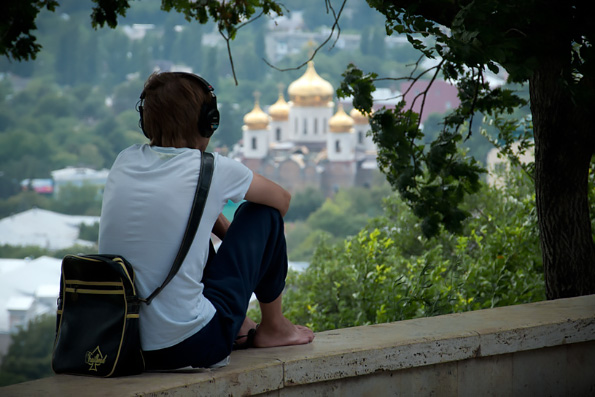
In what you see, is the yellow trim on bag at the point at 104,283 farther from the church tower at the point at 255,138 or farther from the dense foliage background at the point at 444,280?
the church tower at the point at 255,138

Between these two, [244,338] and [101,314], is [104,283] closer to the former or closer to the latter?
[101,314]

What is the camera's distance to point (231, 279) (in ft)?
5.51

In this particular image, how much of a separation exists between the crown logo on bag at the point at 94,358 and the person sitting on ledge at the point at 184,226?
0.29 feet

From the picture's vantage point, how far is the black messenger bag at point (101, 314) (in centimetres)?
153

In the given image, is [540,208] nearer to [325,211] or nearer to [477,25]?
[477,25]

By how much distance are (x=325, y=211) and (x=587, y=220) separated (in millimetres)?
47751

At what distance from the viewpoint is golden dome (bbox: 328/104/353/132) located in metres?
48.9

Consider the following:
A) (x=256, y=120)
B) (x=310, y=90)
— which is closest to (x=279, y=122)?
(x=256, y=120)

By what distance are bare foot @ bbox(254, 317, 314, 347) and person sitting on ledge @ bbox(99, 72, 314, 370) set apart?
0.47ft

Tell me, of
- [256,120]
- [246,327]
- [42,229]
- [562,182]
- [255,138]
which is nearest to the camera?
[246,327]

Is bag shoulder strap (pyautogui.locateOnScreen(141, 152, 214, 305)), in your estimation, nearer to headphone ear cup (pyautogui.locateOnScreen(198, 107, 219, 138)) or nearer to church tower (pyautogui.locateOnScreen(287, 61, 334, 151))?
headphone ear cup (pyautogui.locateOnScreen(198, 107, 219, 138))

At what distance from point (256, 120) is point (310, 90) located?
12.4 feet

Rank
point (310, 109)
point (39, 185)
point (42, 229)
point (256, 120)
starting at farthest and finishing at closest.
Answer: point (39, 185), point (310, 109), point (256, 120), point (42, 229)

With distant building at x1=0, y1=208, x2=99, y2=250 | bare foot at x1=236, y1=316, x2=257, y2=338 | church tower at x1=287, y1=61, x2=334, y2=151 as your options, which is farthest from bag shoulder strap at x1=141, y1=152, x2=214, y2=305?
church tower at x1=287, y1=61, x2=334, y2=151
